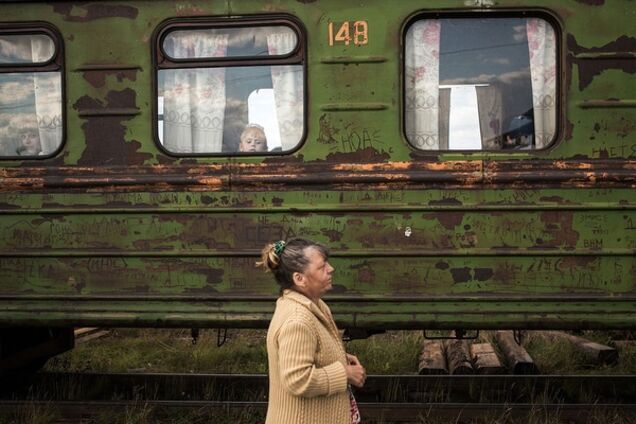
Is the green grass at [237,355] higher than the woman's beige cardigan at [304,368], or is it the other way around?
the woman's beige cardigan at [304,368]

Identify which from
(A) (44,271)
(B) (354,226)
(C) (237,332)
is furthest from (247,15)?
(C) (237,332)

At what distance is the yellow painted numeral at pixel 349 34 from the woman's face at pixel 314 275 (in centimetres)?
193

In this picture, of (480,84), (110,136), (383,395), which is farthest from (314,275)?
(383,395)

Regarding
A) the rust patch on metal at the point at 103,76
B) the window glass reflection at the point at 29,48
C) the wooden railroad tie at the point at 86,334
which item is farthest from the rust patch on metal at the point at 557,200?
the wooden railroad tie at the point at 86,334

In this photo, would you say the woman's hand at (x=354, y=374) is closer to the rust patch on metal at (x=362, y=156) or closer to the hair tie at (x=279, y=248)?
the hair tie at (x=279, y=248)

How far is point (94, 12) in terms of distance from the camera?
4.44 metres

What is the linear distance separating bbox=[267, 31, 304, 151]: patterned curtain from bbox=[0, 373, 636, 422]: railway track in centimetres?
175

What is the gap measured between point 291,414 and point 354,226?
5.95 ft

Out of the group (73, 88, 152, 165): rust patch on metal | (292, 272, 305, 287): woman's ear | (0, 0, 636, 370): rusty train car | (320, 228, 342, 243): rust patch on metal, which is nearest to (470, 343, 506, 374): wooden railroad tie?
(0, 0, 636, 370): rusty train car

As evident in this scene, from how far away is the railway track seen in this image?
4.71 meters

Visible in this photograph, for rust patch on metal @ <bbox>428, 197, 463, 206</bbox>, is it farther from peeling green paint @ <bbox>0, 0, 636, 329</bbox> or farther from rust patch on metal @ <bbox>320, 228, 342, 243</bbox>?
rust patch on metal @ <bbox>320, 228, 342, 243</bbox>

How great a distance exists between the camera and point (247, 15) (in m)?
4.36

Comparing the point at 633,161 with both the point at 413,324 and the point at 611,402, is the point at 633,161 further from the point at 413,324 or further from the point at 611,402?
the point at 611,402

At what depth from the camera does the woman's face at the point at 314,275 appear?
2.73 meters
